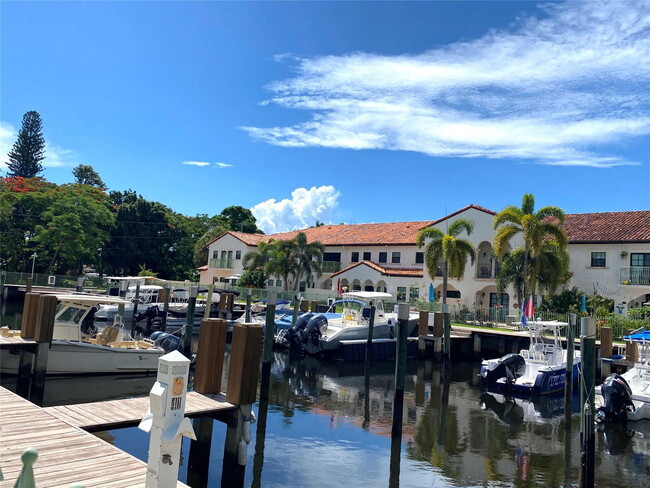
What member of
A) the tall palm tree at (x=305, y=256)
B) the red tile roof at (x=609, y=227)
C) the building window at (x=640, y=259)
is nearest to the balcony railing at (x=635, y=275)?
the building window at (x=640, y=259)

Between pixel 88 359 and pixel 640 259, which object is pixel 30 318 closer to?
pixel 88 359

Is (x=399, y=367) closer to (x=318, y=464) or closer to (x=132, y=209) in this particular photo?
(x=318, y=464)

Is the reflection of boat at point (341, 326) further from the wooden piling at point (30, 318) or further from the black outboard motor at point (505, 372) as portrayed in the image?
the wooden piling at point (30, 318)

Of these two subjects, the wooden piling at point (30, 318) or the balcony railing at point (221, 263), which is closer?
the wooden piling at point (30, 318)

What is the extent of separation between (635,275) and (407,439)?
2618 cm

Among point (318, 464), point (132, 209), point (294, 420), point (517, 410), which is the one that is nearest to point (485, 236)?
point (517, 410)

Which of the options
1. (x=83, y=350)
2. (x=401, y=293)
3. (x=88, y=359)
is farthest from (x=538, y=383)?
(x=401, y=293)

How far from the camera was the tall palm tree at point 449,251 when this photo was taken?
35438 mm

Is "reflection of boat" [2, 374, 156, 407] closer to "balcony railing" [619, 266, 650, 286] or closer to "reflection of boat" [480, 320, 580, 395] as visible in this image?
"reflection of boat" [480, 320, 580, 395]

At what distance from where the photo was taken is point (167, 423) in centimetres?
519

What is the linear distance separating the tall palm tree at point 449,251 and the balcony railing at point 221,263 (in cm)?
2629

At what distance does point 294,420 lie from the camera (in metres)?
14.4

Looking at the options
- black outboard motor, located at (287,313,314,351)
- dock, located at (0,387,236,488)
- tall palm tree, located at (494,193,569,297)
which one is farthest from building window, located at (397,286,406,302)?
dock, located at (0,387,236,488)

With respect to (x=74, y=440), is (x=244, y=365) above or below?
above
